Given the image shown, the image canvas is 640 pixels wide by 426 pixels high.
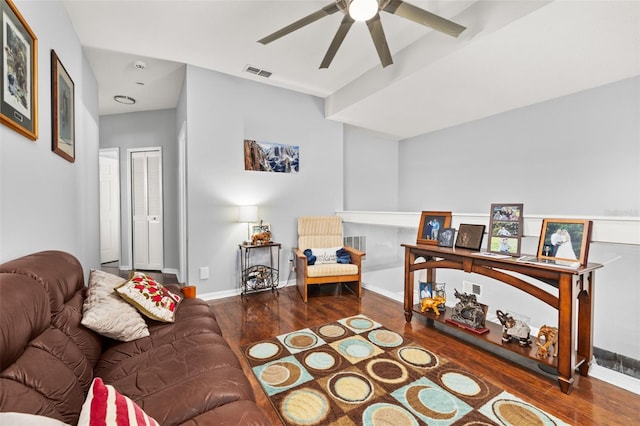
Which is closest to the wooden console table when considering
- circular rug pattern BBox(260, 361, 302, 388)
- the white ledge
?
the white ledge

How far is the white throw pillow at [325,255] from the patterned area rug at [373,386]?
135 centimetres

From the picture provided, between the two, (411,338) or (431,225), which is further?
(431,225)

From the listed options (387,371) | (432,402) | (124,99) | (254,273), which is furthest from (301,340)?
(124,99)

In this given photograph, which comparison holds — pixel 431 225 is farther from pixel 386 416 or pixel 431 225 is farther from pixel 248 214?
pixel 248 214

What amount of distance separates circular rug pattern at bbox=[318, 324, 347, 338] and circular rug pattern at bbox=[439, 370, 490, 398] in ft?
2.95

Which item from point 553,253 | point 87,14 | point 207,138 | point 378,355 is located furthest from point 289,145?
point 553,253

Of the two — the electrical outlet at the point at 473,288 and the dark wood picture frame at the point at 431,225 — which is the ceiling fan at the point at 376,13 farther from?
the electrical outlet at the point at 473,288

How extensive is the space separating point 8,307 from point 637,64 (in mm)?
4689

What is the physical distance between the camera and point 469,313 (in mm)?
2416

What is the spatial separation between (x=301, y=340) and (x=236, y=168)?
7.75 ft

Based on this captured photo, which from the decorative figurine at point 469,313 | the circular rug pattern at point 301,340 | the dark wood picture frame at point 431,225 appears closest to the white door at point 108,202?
the circular rug pattern at point 301,340

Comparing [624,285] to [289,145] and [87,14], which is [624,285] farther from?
[87,14]

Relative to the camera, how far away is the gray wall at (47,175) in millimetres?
1382

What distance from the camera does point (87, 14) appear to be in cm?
247
